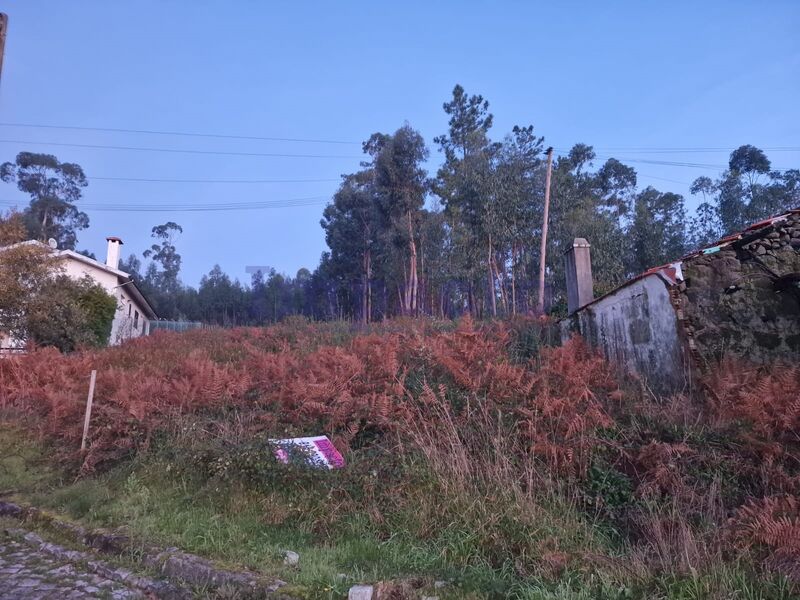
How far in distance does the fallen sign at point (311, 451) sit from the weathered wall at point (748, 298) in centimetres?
613

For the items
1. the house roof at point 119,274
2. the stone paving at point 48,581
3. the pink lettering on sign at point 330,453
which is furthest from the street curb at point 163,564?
the house roof at point 119,274

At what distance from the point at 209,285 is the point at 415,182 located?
3697 cm

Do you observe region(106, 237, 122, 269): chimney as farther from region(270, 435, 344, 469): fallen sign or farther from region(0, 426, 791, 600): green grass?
region(270, 435, 344, 469): fallen sign

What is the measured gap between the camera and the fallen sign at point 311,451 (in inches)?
258

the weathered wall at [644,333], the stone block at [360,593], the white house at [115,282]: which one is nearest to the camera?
the stone block at [360,593]

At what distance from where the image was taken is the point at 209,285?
210 ft

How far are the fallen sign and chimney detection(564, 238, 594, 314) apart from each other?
28.8ft

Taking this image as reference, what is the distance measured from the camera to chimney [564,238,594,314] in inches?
553

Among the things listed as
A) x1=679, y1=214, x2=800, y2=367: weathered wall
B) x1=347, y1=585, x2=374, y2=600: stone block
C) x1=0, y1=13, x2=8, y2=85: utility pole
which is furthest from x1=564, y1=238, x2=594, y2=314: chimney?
x1=0, y1=13, x2=8, y2=85: utility pole

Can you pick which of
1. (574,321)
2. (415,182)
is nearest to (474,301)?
(415,182)

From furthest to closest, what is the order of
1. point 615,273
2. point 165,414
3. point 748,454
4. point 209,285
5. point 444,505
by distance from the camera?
point 209,285 < point 615,273 < point 165,414 < point 748,454 < point 444,505

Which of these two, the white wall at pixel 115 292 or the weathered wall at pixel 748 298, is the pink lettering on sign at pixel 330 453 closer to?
the weathered wall at pixel 748 298

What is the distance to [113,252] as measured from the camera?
32188 millimetres

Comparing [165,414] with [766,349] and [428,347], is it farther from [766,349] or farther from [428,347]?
[766,349]
